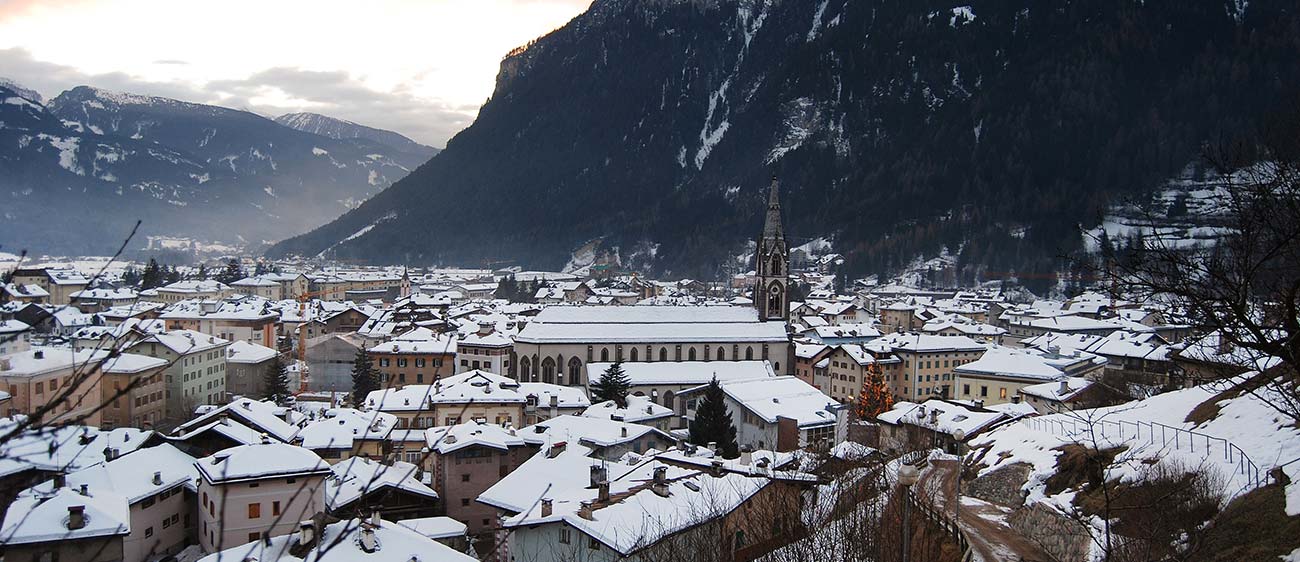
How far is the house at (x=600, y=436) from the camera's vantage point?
31.0m

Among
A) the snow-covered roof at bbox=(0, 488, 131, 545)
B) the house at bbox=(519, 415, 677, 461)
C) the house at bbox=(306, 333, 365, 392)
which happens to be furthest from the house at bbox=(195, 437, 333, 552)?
the house at bbox=(306, 333, 365, 392)

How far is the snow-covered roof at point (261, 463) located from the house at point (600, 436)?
8173 millimetres

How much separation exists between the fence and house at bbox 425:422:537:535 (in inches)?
652

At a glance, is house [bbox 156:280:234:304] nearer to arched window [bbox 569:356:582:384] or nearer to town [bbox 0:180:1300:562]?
town [bbox 0:180:1300:562]

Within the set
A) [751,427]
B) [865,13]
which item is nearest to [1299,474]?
[751,427]

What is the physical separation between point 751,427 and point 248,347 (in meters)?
33.0

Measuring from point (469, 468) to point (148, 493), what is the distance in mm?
9057

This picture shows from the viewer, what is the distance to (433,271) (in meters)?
188

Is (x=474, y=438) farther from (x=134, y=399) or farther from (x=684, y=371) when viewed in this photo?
(x=684, y=371)

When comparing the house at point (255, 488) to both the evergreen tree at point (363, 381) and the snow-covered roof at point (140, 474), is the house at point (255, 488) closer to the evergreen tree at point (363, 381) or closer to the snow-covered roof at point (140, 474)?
the snow-covered roof at point (140, 474)

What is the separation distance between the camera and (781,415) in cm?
3812

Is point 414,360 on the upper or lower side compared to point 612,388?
upper

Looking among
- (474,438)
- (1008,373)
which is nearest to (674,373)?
(1008,373)

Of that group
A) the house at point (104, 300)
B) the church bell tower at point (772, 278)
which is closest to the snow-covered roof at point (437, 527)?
the church bell tower at point (772, 278)
